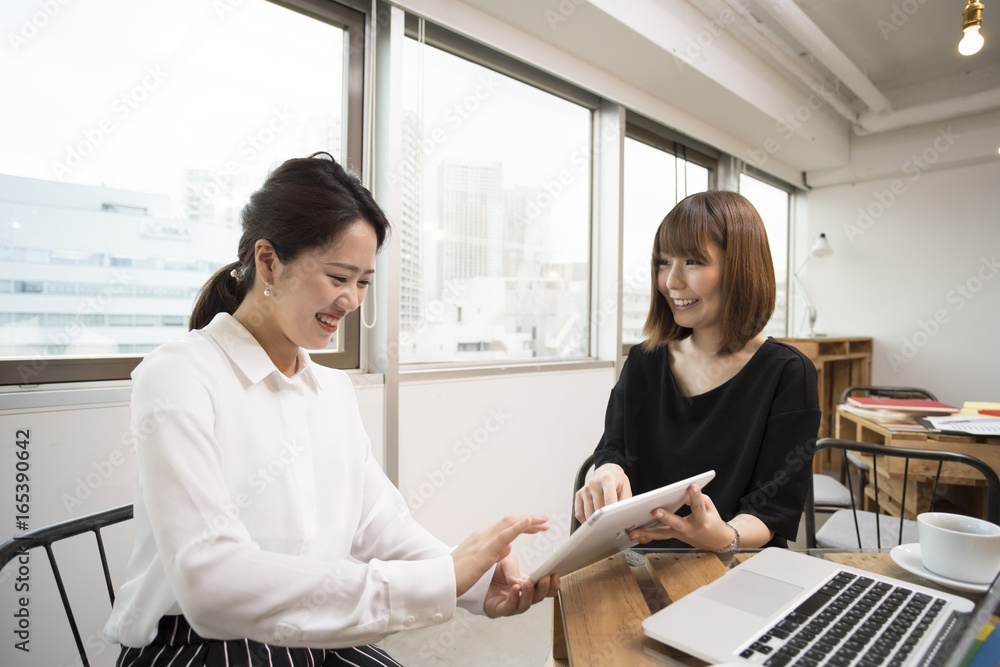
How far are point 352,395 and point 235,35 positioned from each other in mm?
1495

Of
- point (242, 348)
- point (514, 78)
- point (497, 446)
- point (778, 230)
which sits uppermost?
point (514, 78)

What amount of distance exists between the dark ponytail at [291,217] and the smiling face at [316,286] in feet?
0.06

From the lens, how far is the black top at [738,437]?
1202 millimetres

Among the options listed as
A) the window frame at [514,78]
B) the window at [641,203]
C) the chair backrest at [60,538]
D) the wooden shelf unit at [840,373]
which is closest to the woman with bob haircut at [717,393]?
the chair backrest at [60,538]

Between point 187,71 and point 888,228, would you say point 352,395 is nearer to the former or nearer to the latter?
point 187,71

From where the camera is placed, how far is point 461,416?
7.96 feet

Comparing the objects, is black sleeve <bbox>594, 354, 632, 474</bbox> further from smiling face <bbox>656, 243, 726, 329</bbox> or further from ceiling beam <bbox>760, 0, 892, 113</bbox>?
ceiling beam <bbox>760, 0, 892, 113</bbox>

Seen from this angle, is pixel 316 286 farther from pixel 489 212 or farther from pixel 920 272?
pixel 920 272

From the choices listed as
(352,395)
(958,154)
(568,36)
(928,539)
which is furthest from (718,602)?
(958,154)

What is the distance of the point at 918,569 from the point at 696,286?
699 millimetres

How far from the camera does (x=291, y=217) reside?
105 centimetres

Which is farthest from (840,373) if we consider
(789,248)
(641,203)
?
(641,203)

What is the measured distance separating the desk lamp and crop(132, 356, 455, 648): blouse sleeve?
4932 millimetres

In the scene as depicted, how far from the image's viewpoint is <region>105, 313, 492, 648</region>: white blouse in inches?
29.4
